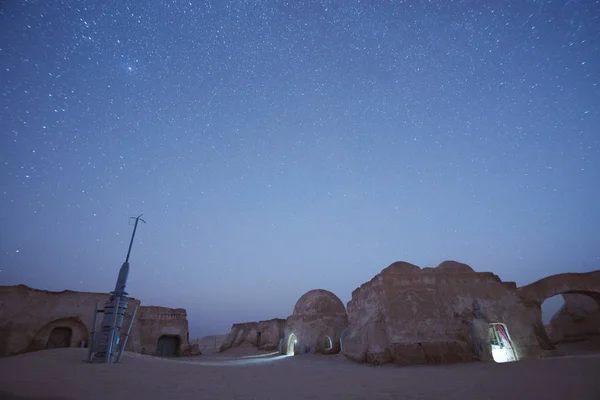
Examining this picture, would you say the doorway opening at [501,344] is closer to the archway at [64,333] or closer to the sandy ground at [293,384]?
the sandy ground at [293,384]

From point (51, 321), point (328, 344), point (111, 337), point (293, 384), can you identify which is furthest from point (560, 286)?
point (51, 321)

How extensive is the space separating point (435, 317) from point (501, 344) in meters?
3.34

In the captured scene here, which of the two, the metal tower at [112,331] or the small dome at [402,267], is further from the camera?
the small dome at [402,267]

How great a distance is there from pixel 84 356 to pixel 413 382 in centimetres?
1207

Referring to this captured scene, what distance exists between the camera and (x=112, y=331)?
415 inches

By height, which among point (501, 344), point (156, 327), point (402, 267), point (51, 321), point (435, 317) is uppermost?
point (402, 267)

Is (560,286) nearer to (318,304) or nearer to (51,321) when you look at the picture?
(318,304)

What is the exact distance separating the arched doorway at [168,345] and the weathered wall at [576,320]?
103ft

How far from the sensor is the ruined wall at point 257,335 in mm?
29891

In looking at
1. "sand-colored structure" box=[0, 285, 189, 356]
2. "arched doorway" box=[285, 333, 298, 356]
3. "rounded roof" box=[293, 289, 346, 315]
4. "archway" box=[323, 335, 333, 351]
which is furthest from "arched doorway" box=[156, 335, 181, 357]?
"archway" box=[323, 335, 333, 351]

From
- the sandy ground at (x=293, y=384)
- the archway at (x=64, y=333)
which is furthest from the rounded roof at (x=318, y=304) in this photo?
the archway at (x=64, y=333)

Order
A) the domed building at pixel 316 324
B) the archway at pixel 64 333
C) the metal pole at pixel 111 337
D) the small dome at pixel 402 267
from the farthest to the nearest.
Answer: the domed building at pixel 316 324, the archway at pixel 64 333, the small dome at pixel 402 267, the metal pole at pixel 111 337

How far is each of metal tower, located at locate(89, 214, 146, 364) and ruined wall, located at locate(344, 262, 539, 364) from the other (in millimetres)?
10316

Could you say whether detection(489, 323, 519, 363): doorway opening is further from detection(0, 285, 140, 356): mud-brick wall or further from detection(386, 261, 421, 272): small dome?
detection(0, 285, 140, 356): mud-brick wall
